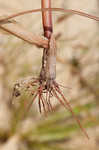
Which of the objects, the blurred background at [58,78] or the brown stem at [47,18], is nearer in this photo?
the brown stem at [47,18]

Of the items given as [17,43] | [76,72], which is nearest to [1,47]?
[17,43]

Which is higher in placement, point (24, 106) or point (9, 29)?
point (9, 29)

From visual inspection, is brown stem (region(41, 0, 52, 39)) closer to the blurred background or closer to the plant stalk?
the plant stalk

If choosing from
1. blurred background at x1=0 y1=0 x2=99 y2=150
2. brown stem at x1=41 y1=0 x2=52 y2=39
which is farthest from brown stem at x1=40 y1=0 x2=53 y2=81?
blurred background at x1=0 y1=0 x2=99 y2=150

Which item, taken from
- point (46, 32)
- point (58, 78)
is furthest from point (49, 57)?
point (58, 78)

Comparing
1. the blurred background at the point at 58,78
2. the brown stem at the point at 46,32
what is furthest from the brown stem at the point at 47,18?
the blurred background at the point at 58,78

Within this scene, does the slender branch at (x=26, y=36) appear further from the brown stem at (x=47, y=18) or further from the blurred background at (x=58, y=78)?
the blurred background at (x=58, y=78)

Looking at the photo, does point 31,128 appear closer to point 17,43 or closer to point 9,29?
point 17,43

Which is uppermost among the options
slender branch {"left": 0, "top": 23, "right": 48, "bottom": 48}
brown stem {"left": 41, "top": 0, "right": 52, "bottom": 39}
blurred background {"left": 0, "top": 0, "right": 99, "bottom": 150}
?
brown stem {"left": 41, "top": 0, "right": 52, "bottom": 39}

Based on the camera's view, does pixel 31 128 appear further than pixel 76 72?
No
